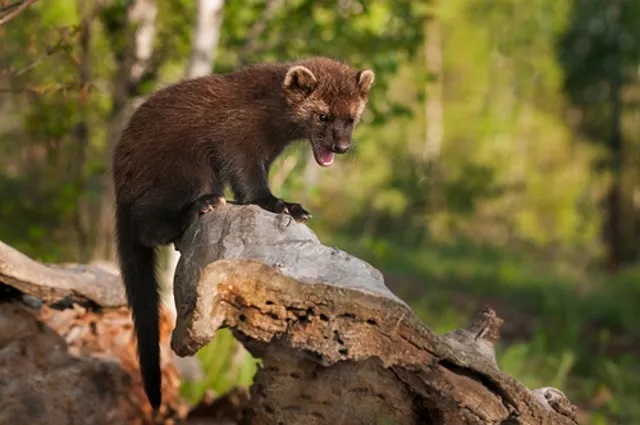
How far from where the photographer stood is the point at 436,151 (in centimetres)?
→ 3569

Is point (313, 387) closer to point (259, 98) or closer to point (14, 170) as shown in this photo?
point (259, 98)

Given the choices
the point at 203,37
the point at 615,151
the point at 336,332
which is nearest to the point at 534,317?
the point at 203,37

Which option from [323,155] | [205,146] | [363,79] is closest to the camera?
[205,146]

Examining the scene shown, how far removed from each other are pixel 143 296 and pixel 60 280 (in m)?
0.50

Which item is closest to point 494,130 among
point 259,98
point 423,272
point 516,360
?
point 423,272

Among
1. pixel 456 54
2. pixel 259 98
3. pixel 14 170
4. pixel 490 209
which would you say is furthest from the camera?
pixel 456 54

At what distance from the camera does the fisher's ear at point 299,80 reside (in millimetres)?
5711

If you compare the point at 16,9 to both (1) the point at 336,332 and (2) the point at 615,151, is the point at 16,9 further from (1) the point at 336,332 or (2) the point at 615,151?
(2) the point at 615,151

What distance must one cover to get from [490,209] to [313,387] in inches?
1203

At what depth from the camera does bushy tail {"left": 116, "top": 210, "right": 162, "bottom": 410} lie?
5.37m

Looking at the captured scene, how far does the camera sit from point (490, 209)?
3462 cm

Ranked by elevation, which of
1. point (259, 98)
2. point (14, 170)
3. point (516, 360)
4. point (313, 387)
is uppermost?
point (259, 98)

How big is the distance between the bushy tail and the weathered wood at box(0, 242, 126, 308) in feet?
1.17

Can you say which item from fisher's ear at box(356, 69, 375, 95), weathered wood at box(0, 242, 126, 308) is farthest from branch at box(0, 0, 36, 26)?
fisher's ear at box(356, 69, 375, 95)
